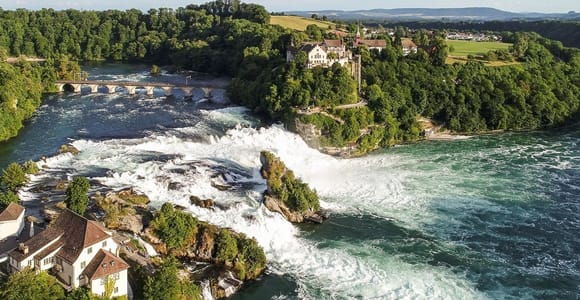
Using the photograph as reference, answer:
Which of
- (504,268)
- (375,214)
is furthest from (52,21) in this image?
(504,268)

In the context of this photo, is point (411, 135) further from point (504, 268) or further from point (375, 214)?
point (504, 268)

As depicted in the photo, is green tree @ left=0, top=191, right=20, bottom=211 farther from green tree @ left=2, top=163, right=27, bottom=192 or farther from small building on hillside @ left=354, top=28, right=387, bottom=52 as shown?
small building on hillside @ left=354, top=28, right=387, bottom=52

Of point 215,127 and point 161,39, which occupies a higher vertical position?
point 161,39

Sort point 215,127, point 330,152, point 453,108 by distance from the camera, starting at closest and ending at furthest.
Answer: point 330,152 → point 215,127 → point 453,108

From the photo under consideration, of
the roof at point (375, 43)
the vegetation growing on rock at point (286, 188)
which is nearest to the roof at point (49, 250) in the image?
the vegetation growing on rock at point (286, 188)

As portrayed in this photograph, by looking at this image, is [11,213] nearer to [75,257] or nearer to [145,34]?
[75,257]

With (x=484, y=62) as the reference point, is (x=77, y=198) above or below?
below

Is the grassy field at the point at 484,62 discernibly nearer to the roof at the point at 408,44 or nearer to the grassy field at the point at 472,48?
the grassy field at the point at 472,48

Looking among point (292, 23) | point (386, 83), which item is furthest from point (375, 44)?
point (292, 23)
